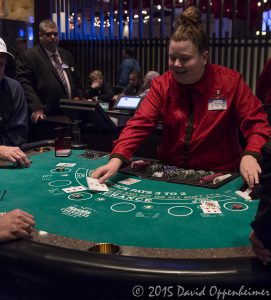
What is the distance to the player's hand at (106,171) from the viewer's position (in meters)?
1.95

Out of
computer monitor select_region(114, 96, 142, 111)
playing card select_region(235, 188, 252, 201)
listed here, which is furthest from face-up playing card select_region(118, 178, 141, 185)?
computer monitor select_region(114, 96, 142, 111)

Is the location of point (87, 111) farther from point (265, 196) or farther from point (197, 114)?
point (265, 196)

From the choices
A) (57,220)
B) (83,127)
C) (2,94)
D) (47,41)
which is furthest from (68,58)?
(57,220)

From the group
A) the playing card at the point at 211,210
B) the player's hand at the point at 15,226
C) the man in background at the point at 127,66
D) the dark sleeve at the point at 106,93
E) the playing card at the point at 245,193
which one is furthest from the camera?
the man in background at the point at 127,66

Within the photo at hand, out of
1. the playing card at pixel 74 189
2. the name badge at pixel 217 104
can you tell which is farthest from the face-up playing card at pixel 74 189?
the name badge at pixel 217 104

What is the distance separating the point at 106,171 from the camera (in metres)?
1.99

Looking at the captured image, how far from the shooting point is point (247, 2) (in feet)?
22.4

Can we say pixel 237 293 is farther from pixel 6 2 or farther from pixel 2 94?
pixel 6 2

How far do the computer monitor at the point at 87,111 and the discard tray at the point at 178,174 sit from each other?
53.3 inches

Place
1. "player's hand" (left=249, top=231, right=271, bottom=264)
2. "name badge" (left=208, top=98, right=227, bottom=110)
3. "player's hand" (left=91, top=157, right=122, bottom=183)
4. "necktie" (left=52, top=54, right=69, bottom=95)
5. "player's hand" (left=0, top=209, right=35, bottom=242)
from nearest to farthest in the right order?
"player's hand" (left=249, top=231, right=271, bottom=264) → "player's hand" (left=0, top=209, right=35, bottom=242) → "player's hand" (left=91, top=157, right=122, bottom=183) → "name badge" (left=208, top=98, right=227, bottom=110) → "necktie" (left=52, top=54, right=69, bottom=95)

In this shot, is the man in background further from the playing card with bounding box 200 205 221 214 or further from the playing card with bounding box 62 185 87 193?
the playing card with bounding box 200 205 221 214

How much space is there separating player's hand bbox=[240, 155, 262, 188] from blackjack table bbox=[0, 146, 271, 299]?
0.26 ft

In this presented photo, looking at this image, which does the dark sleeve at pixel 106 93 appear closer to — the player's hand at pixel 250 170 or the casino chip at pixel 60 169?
the casino chip at pixel 60 169

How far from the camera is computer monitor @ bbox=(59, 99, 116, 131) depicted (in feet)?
11.6
